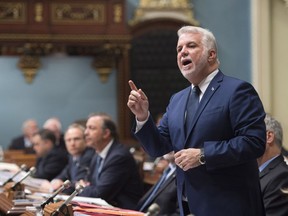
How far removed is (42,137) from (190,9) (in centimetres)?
532

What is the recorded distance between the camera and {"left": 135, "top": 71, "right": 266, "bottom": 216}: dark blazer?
A: 2.88 meters

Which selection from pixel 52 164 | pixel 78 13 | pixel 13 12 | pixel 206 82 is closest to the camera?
pixel 206 82

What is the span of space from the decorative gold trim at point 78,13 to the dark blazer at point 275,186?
8.19 metres

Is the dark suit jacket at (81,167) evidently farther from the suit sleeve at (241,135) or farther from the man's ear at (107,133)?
the suit sleeve at (241,135)

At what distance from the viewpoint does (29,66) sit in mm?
12234

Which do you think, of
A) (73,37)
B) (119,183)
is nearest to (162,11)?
(73,37)

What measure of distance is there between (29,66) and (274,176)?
29.6 ft

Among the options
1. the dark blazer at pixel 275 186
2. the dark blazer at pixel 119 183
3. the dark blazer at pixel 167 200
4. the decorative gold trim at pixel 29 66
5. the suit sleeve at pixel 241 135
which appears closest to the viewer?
the suit sleeve at pixel 241 135

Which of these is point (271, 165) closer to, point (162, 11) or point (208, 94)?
point (208, 94)

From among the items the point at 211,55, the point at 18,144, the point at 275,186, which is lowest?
the point at 18,144

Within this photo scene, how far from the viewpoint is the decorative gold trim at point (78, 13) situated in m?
11.7

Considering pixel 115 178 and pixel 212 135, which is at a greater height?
pixel 212 135

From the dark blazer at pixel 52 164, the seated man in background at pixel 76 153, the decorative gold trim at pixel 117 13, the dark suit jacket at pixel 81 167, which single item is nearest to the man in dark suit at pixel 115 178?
the dark suit jacket at pixel 81 167

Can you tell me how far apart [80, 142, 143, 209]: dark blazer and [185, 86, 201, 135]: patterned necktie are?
85.9 inches
